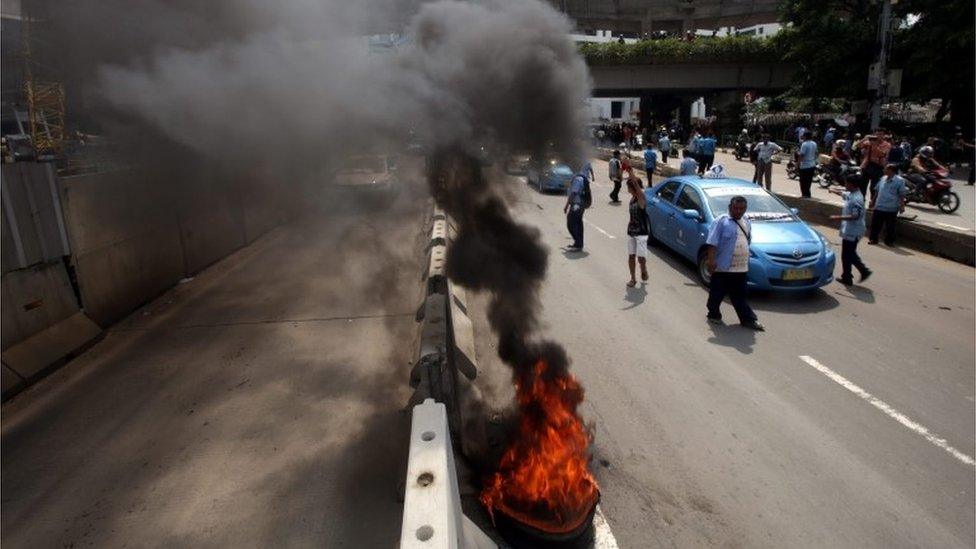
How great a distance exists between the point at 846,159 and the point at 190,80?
56.8 feet

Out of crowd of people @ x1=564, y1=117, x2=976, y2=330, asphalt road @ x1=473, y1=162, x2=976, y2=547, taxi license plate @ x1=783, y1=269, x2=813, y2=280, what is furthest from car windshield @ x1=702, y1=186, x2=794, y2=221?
asphalt road @ x1=473, y1=162, x2=976, y2=547

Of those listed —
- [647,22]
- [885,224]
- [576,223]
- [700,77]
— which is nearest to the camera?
[576,223]

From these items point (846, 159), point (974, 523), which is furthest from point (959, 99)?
point (974, 523)

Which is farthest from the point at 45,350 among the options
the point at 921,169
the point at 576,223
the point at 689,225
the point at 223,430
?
the point at 921,169

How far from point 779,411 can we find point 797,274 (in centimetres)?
336

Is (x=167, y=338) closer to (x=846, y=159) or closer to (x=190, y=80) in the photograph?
(x=190, y=80)

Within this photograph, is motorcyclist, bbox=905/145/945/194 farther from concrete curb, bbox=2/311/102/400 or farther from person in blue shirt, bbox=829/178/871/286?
concrete curb, bbox=2/311/102/400

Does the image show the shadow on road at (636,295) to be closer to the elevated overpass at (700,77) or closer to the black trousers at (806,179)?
the black trousers at (806,179)

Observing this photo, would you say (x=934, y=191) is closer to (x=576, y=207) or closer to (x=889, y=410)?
(x=576, y=207)

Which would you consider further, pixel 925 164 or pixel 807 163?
pixel 807 163

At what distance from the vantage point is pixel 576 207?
1014 centimetres

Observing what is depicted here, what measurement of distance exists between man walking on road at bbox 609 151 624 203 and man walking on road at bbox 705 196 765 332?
6.48 m

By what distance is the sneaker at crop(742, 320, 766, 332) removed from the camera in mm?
6777

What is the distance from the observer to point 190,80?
4.78 metres
